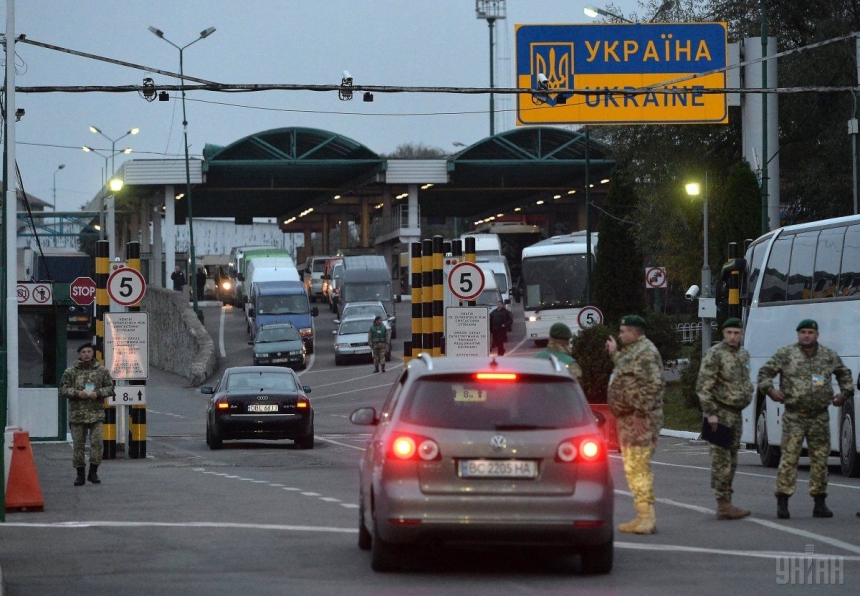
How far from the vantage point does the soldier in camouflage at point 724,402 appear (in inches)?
537

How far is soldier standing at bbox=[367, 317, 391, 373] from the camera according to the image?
48.5 metres

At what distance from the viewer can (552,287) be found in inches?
2109

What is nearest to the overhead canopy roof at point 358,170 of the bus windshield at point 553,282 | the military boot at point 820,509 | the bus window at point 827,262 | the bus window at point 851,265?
the bus windshield at point 553,282

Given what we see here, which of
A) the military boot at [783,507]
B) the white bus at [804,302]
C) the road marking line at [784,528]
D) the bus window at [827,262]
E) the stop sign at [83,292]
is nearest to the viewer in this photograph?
the road marking line at [784,528]

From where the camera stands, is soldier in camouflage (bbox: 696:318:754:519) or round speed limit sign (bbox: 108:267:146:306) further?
round speed limit sign (bbox: 108:267:146:306)

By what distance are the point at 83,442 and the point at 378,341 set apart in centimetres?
2978

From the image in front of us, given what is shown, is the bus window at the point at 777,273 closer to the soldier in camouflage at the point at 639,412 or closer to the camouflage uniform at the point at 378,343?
the soldier in camouflage at the point at 639,412

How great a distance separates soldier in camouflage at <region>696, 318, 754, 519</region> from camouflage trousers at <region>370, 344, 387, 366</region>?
1373 inches

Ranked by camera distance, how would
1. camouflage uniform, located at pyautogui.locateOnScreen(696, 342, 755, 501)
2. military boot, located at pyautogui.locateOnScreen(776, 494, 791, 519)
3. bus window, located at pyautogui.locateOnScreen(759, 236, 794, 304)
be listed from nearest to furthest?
camouflage uniform, located at pyautogui.locateOnScreen(696, 342, 755, 501) < military boot, located at pyautogui.locateOnScreen(776, 494, 791, 519) < bus window, located at pyautogui.locateOnScreen(759, 236, 794, 304)

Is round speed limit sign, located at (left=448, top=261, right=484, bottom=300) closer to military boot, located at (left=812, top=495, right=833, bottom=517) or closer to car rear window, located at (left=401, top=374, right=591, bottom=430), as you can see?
military boot, located at (left=812, top=495, right=833, bottom=517)

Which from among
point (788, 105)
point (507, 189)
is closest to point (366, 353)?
point (788, 105)

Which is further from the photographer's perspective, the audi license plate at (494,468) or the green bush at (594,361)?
the green bush at (594,361)

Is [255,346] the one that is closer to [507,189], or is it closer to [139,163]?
[139,163]

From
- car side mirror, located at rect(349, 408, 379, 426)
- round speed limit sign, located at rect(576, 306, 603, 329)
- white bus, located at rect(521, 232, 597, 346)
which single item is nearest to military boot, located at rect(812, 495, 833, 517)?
car side mirror, located at rect(349, 408, 379, 426)
